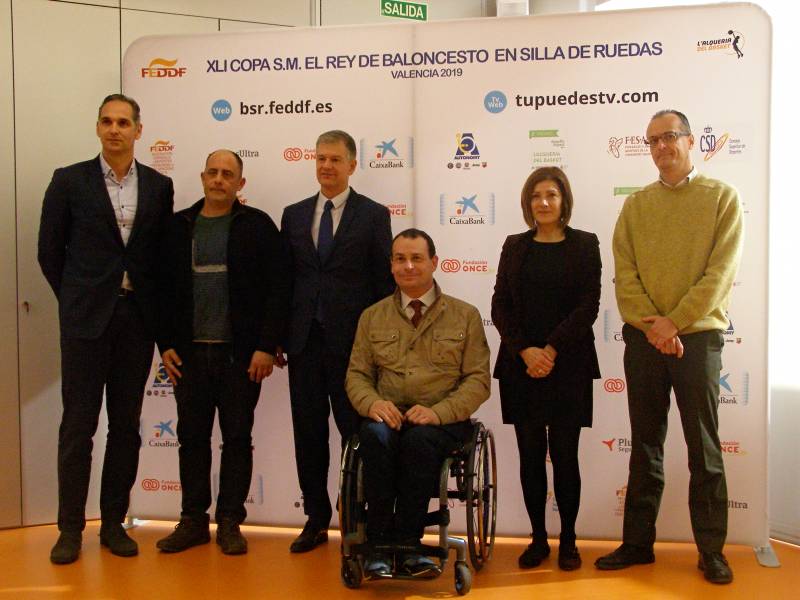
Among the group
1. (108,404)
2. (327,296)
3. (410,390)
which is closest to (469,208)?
(327,296)

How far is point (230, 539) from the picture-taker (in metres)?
3.47

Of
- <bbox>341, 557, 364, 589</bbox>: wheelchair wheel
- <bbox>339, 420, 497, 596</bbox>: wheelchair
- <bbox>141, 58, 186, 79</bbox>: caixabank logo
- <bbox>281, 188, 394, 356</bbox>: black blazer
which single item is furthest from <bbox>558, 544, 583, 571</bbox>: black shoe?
<bbox>141, 58, 186, 79</bbox>: caixabank logo

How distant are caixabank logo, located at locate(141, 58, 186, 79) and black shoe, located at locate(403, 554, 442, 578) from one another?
2.55 m

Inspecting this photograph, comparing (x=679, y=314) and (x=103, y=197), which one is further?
(x=103, y=197)

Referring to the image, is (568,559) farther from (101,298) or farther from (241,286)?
(101,298)

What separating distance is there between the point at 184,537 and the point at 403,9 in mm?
2756

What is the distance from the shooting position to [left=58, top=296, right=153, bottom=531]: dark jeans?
10.9 feet

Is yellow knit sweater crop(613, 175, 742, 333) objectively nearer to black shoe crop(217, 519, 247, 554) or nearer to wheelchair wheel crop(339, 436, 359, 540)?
wheelchair wheel crop(339, 436, 359, 540)

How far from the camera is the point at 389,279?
11.3ft

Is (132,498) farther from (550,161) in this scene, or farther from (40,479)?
(550,161)

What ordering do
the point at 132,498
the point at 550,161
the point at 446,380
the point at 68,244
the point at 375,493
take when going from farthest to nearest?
the point at 132,498, the point at 550,161, the point at 68,244, the point at 446,380, the point at 375,493

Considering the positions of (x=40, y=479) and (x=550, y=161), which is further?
(x=40, y=479)

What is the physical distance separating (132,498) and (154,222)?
145cm

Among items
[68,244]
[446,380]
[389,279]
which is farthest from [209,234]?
[446,380]
